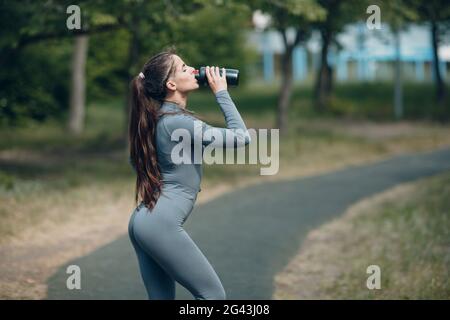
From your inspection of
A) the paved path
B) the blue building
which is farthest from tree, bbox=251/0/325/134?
the blue building

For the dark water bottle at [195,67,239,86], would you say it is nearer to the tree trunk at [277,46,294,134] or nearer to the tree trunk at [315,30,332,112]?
the tree trunk at [277,46,294,134]

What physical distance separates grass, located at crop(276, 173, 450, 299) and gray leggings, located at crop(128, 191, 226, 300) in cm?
317

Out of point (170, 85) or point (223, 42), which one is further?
point (223, 42)

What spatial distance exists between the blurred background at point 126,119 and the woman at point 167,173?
110 inches

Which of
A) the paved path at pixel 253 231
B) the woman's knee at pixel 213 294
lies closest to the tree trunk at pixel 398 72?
the paved path at pixel 253 231

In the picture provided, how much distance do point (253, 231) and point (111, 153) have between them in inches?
339

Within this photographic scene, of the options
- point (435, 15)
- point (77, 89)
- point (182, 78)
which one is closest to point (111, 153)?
point (77, 89)

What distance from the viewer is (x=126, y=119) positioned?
1977 centimetres

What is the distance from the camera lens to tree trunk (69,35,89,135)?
21.9m

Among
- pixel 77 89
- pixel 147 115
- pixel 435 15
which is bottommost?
pixel 147 115

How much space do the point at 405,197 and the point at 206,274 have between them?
9.28 metres

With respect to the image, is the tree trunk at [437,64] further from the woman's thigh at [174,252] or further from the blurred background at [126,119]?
the woman's thigh at [174,252]

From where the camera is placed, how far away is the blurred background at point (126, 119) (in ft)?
30.2

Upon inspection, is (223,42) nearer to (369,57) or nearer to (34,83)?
(369,57)
